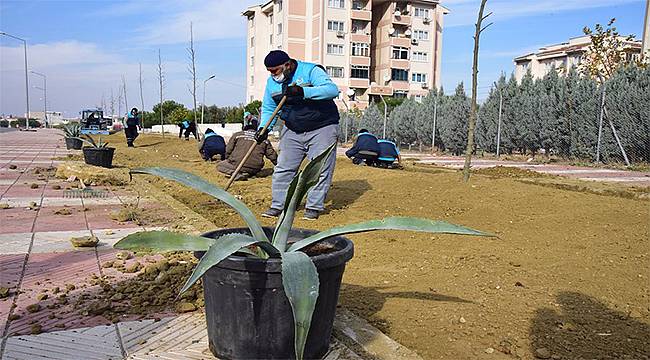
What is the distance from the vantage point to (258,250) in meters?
2.22

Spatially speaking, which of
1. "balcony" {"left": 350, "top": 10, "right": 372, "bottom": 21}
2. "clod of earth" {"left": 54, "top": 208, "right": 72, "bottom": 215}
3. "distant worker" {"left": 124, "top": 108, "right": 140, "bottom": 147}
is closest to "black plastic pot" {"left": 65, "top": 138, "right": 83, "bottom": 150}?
"distant worker" {"left": 124, "top": 108, "right": 140, "bottom": 147}

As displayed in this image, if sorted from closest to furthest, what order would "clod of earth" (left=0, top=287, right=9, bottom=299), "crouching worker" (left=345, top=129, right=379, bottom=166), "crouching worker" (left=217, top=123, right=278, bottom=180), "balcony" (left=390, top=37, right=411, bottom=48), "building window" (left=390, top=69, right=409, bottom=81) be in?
1. "clod of earth" (left=0, top=287, right=9, bottom=299)
2. "crouching worker" (left=217, top=123, right=278, bottom=180)
3. "crouching worker" (left=345, top=129, right=379, bottom=166)
4. "balcony" (left=390, top=37, right=411, bottom=48)
5. "building window" (left=390, top=69, right=409, bottom=81)

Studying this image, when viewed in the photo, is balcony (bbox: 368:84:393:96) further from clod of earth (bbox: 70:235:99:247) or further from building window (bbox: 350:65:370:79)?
clod of earth (bbox: 70:235:99:247)

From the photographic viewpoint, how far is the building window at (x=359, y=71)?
5356cm

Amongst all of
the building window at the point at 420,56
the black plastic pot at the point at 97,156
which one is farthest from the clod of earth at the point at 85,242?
the building window at the point at 420,56

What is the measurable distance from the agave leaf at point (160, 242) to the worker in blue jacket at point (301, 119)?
292 cm

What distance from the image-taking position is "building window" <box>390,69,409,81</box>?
5503 centimetres

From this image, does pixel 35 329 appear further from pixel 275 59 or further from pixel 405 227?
pixel 275 59

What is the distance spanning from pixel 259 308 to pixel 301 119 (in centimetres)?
A: 341

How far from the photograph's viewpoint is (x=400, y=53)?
181ft

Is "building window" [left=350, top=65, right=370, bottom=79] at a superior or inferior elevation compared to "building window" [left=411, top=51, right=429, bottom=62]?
inferior

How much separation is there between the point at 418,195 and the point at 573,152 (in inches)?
431

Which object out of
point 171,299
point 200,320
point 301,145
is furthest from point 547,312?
point 301,145

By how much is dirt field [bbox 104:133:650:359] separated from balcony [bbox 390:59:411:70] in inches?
1980
